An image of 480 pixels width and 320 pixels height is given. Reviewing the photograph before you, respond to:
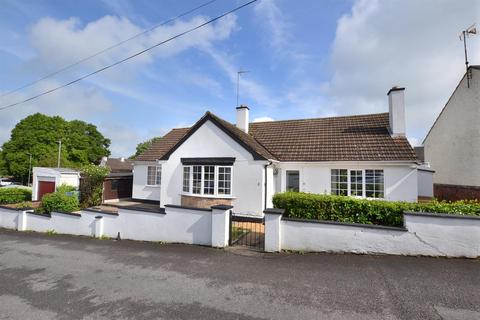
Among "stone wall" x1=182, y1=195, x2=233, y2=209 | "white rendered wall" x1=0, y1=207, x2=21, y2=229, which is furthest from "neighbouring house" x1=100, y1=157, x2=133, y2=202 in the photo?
"stone wall" x1=182, y1=195, x2=233, y2=209

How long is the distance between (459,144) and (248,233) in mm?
15527

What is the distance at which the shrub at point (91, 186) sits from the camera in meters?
17.7

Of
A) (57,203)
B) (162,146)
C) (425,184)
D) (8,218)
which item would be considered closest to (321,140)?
(425,184)

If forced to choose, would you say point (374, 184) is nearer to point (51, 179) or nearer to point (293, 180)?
point (293, 180)

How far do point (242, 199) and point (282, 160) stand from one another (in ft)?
12.1

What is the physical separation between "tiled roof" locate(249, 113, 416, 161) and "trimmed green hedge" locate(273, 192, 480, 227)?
535cm

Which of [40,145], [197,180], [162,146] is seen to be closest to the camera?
[197,180]

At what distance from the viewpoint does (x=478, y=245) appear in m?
6.30

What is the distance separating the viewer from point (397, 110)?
13.5m

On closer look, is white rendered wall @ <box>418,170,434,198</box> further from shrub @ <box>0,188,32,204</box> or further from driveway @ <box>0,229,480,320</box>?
shrub @ <box>0,188,32,204</box>

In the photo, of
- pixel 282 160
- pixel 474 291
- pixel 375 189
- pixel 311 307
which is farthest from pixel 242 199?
pixel 474 291

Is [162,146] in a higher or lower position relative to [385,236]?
higher

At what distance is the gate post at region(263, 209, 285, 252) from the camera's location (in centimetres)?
740

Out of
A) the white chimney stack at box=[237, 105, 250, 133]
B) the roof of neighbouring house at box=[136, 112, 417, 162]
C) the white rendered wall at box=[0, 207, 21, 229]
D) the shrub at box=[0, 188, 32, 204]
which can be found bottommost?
the white rendered wall at box=[0, 207, 21, 229]
